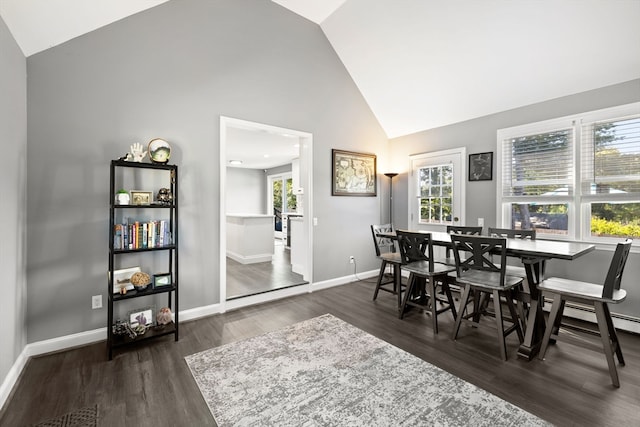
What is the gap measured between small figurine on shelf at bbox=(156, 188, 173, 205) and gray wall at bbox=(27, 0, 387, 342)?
0.36 m

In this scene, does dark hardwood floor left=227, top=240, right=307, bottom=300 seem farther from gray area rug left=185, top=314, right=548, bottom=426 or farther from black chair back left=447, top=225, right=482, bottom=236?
black chair back left=447, top=225, right=482, bottom=236

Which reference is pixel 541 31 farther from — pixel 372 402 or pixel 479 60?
pixel 372 402

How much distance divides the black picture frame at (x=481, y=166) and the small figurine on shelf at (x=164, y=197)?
13.0ft

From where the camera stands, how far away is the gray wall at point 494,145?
2.92 m

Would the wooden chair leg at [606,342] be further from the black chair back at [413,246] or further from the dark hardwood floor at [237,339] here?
the black chair back at [413,246]

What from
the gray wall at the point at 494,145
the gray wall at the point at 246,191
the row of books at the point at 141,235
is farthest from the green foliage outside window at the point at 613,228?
the gray wall at the point at 246,191

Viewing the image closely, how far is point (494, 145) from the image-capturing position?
393 cm

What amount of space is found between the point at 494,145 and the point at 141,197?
435 centimetres

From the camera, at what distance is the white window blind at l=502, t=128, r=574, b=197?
11.0 ft

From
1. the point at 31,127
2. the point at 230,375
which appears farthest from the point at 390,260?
the point at 31,127

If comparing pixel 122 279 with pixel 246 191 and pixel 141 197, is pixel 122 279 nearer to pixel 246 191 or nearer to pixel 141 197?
pixel 141 197

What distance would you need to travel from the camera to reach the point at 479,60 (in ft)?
11.2

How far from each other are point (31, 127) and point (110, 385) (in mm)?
2199

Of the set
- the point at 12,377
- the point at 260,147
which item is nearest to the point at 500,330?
the point at 12,377
